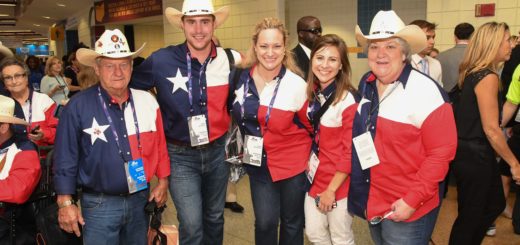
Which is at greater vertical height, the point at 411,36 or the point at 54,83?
the point at 411,36

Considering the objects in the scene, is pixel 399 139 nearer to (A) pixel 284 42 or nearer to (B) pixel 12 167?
(A) pixel 284 42

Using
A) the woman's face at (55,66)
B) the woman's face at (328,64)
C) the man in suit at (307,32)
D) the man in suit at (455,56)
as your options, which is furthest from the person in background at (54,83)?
the man in suit at (455,56)

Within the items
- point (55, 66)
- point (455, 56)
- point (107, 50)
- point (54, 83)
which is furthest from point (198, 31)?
point (55, 66)

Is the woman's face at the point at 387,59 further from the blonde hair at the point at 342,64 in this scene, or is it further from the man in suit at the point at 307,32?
the man in suit at the point at 307,32

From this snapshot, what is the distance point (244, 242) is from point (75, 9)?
1522 centimetres

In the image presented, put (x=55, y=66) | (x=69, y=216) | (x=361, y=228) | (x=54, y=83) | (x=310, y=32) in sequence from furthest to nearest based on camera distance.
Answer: (x=55, y=66) < (x=54, y=83) < (x=310, y=32) < (x=361, y=228) < (x=69, y=216)

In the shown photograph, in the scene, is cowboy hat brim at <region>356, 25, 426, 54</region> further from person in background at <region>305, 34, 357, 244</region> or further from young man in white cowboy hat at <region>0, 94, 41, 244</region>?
young man in white cowboy hat at <region>0, 94, 41, 244</region>

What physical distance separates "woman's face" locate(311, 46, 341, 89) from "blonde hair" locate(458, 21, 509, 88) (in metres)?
0.88

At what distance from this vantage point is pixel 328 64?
2100 mm

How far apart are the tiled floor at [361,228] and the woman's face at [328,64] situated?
5.36ft

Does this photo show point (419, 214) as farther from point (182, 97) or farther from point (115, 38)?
point (115, 38)

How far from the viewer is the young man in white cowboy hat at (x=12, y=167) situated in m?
2.04

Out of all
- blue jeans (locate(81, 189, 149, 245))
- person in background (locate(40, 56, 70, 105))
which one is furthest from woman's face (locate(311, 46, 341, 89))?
person in background (locate(40, 56, 70, 105))

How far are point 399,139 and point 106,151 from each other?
1334mm
